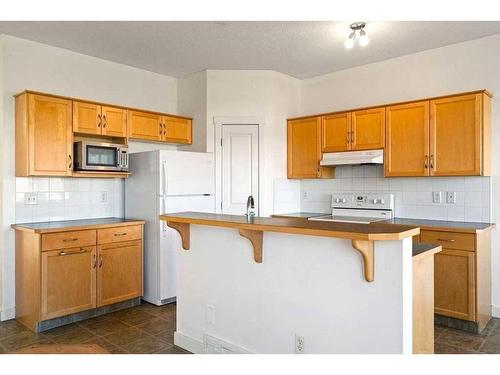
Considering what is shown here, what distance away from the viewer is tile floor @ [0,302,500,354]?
2.92m

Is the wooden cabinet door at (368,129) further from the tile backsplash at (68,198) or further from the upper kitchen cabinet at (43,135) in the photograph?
the upper kitchen cabinet at (43,135)

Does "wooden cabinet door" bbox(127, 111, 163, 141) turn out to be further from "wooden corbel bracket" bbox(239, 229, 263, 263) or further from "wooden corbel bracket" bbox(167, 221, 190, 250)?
"wooden corbel bracket" bbox(239, 229, 263, 263)

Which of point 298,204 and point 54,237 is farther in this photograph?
point 298,204

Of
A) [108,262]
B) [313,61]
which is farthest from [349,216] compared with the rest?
[108,262]

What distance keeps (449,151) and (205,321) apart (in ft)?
8.82

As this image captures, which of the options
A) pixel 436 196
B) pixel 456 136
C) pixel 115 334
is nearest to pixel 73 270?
pixel 115 334

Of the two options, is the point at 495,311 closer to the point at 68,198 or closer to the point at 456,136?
the point at 456,136

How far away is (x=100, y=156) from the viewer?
3863mm

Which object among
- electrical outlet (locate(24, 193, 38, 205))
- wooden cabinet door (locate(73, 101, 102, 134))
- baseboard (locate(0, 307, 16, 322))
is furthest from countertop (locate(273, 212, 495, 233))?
baseboard (locate(0, 307, 16, 322))

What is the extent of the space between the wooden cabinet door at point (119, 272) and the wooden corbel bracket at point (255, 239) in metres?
1.93

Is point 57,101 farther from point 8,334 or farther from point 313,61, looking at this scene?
point 313,61

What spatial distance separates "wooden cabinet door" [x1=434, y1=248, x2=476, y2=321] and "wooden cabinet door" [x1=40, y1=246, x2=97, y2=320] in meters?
3.16

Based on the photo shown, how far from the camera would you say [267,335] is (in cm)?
234

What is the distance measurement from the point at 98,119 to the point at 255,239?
245 centimetres
